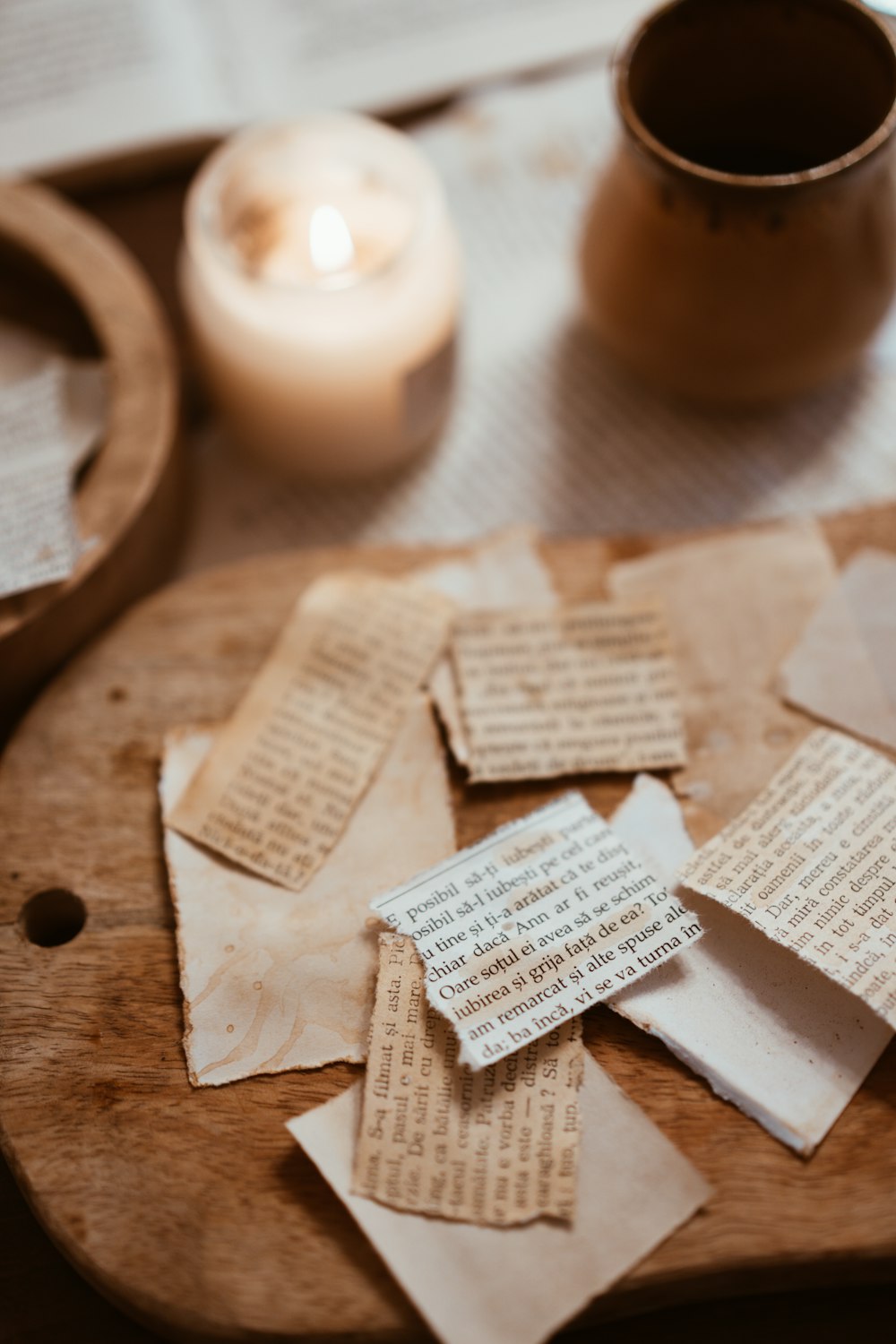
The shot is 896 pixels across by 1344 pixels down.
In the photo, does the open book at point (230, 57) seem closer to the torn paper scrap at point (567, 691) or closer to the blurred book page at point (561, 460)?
the blurred book page at point (561, 460)

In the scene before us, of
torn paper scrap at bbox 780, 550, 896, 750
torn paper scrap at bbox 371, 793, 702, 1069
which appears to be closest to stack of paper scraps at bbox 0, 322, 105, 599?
torn paper scrap at bbox 371, 793, 702, 1069

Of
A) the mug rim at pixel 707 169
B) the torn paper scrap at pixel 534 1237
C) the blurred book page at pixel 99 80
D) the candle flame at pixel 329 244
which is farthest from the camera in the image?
the blurred book page at pixel 99 80

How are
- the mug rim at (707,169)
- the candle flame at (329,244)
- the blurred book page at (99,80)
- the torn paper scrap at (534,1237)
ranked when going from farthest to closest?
1. the blurred book page at (99,80)
2. the candle flame at (329,244)
3. the mug rim at (707,169)
4. the torn paper scrap at (534,1237)

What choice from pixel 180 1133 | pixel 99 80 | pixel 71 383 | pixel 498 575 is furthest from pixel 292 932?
pixel 99 80

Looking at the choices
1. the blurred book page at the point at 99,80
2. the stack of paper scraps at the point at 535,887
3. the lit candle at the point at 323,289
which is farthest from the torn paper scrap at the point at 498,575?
the blurred book page at the point at 99,80

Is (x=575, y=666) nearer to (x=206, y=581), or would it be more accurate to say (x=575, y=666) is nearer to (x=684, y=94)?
(x=206, y=581)

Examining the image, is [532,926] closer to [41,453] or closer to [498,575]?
[498,575]
